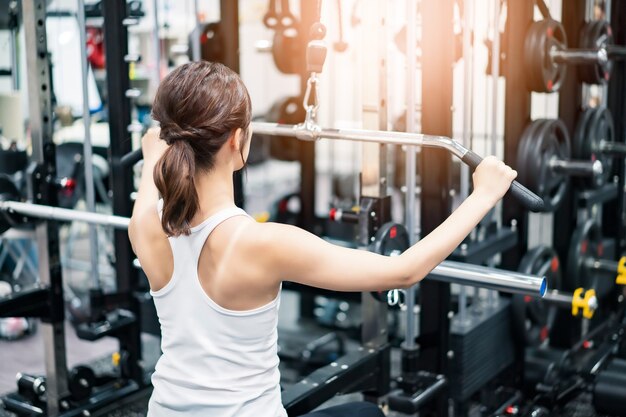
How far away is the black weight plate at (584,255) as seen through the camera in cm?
336

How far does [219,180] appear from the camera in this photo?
1546mm

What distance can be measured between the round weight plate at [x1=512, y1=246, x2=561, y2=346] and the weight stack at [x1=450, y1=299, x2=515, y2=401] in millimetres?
45

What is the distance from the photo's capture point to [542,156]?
2893mm

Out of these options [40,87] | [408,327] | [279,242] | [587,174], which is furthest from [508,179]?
[40,87]

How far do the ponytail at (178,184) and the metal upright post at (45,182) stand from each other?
4.77 ft

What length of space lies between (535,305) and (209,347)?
6.20 ft

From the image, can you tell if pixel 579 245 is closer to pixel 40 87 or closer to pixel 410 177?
pixel 410 177

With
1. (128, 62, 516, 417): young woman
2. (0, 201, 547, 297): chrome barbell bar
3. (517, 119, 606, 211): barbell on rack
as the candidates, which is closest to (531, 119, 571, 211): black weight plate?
(517, 119, 606, 211): barbell on rack

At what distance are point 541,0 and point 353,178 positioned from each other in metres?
2.69

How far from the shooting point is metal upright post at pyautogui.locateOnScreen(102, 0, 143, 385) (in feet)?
9.98

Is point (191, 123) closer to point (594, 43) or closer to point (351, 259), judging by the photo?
point (351, 259)

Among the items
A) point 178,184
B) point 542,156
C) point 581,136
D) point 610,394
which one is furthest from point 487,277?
point 581,136

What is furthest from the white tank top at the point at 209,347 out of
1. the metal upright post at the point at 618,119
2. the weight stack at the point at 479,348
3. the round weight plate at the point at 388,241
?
the metal upright post at the point at 618,119

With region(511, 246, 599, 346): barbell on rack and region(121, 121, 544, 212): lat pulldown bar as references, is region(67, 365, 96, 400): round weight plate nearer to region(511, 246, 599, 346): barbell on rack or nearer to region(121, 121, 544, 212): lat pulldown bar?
region(121, 121, 544, 212): lat pulldown bar
